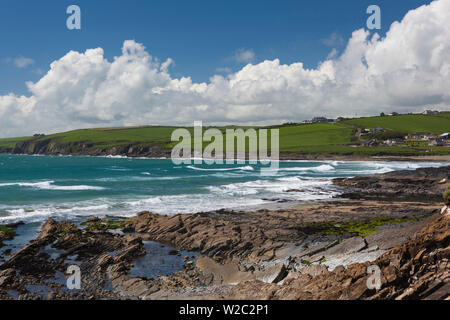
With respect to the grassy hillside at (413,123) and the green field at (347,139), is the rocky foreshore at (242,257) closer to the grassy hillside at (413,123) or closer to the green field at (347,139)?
the green field at (347,139)

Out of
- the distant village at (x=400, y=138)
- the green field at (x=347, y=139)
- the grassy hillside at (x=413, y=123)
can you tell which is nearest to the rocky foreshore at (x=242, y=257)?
the green field at (x=347, y=139)

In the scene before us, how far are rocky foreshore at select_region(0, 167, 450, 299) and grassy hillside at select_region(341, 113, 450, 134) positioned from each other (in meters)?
156

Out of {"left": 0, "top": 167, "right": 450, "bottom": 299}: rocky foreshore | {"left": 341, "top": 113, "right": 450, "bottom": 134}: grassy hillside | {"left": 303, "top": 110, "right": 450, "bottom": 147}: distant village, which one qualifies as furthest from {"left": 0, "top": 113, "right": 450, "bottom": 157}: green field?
{"left": 0, "top": 167, "right": 450, "bottom": 299}: rocky foreshore

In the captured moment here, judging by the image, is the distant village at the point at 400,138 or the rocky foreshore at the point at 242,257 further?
the distant village at the point at 400,138

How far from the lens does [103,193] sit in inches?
2048

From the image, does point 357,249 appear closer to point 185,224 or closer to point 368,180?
point 185,224

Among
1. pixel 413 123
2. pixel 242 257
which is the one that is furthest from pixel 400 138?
pixel 242 257

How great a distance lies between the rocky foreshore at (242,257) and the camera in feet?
40.4

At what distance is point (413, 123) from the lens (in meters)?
181

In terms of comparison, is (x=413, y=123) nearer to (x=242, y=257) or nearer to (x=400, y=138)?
(x=400, y=138)

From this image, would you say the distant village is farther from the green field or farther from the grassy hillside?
the grassy hillside

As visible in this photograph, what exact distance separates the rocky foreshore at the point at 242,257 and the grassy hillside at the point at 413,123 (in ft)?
513

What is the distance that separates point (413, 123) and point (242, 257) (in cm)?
19220
